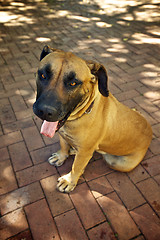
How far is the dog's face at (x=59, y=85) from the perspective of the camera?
1648 mm

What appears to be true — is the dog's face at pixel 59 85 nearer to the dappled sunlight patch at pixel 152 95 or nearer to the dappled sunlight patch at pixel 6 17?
the dappled sunlight patch at pixel 152 95

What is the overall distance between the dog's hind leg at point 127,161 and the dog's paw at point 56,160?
76 cm

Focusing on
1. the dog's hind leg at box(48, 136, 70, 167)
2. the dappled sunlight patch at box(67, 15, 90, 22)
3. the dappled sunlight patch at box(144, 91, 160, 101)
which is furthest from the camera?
the dappled sunlight patch at box(67, 15, 90, 22)

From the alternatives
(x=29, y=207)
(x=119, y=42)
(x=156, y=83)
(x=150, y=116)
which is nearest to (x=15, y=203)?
(x=29, y=207)

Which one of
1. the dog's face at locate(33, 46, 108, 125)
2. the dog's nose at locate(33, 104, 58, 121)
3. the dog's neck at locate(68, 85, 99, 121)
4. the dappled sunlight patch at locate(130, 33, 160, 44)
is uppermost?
the dog's face at locate(33, 46, 108, 125)

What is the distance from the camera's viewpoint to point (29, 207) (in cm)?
234

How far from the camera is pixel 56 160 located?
280 centimetres

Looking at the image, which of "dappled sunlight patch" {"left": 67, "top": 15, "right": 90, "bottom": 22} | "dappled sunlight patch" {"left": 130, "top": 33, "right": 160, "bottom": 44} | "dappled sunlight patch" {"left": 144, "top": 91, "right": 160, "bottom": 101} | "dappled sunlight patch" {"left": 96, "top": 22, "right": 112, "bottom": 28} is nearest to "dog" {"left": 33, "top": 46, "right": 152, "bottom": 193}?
"dappled sunlight patch" {"left": 144, "top": 91, "right": 160, "bottom": 101}

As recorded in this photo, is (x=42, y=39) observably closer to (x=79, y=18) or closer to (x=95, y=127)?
(x=79, y=18)

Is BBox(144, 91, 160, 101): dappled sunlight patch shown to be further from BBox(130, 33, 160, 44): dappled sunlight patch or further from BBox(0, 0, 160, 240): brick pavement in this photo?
BBox(130, 33, 160, 44): dappled sunlight patch

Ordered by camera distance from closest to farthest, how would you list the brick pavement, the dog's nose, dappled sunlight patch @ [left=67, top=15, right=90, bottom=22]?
the dog's nose
the brick pavement
dappled sunlight patch @ [left=67, top=15, right=90, bottom=22]

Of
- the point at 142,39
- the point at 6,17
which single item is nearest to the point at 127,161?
the point at 142,39

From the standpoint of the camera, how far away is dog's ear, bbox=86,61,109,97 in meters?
1.89

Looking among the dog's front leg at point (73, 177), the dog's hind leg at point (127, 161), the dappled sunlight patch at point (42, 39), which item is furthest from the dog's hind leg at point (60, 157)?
the dappled sunlight patch at point (42, 39)
